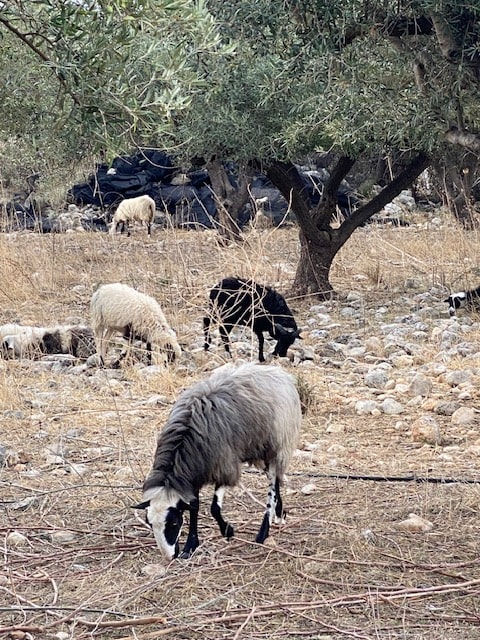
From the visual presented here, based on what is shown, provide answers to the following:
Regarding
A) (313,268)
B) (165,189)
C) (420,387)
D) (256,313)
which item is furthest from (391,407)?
(165,189)

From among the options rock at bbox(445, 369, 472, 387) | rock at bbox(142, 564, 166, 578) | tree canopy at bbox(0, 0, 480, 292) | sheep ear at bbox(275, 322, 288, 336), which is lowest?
rock at bbox(142, 564, 166, 578)

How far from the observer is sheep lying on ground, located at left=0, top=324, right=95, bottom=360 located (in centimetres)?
1103

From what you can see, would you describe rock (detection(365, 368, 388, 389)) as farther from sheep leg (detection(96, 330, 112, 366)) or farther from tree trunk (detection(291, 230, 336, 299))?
tree trunk (detection(291, 230, 336, 299))

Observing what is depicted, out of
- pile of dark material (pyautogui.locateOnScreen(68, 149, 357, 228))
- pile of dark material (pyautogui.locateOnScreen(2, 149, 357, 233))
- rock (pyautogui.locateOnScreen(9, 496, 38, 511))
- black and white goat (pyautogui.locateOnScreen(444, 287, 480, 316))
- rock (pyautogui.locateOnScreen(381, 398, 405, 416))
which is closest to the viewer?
rock (pyautogui.locateOnScreen(9, 496, 38, 511))

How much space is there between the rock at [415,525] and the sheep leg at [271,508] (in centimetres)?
69

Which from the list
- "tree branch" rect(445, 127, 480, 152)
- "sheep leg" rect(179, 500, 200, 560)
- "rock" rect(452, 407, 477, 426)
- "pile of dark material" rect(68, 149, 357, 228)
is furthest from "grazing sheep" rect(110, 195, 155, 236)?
"sheep leg" rect(179, 500, 200, 560)

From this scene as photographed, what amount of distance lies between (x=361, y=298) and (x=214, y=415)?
31.3ft

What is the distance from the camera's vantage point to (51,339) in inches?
452

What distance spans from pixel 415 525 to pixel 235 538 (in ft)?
3.35

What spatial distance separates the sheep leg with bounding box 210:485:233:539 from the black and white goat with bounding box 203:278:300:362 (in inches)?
201

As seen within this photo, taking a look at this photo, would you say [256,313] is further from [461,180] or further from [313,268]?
[461,180]

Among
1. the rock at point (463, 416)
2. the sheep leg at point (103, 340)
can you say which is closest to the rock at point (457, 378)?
the rock at point (463, 416)

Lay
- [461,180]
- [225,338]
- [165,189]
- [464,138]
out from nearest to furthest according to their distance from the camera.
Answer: [464,138]
[225,338]
[461,180]
[165,189]

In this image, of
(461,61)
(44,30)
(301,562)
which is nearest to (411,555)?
(301,562)
